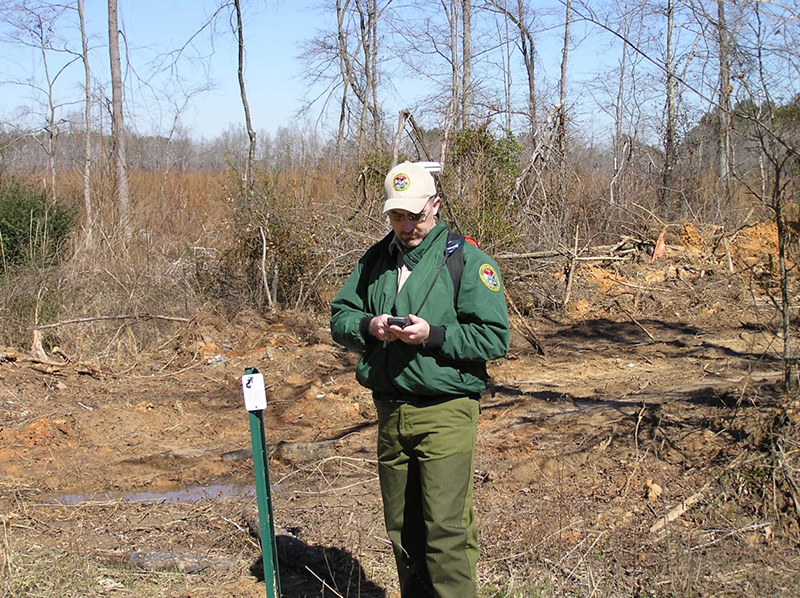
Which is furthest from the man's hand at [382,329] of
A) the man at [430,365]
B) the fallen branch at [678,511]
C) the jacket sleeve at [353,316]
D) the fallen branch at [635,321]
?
the fallen branch at [635,321]

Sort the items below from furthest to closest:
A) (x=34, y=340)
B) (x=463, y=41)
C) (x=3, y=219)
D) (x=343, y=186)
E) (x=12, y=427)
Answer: (x=463, y=41) < (x=3, y=219) < (x=343, y=186) < (x=34, y=340) < (x=12, y=427)

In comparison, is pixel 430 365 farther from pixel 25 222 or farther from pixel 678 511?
pixel 25 222

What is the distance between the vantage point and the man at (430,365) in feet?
9.71

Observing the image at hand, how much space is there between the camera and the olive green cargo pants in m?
2.98

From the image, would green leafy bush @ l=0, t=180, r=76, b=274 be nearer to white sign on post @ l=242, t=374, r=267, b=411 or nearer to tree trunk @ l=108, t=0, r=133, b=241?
tree trunk @ l=108, t=0, r=133, b=241

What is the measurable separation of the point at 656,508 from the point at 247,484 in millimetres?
2750

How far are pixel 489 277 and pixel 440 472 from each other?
75cm

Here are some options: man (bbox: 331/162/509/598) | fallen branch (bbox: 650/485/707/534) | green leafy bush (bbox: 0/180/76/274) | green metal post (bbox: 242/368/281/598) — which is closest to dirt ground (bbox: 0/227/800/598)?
fallen branch (bbox: 650/485/707/534)

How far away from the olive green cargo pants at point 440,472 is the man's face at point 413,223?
0.62m

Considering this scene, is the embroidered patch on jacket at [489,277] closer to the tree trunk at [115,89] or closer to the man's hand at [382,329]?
the man's hand at [382,329]

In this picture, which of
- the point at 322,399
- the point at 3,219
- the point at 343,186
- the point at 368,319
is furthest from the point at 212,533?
the point at 3,219

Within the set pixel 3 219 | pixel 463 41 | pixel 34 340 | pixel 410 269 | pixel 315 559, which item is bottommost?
pixel 315 559

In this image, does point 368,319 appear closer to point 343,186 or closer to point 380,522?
point 380,522

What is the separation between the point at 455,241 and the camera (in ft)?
10.2
